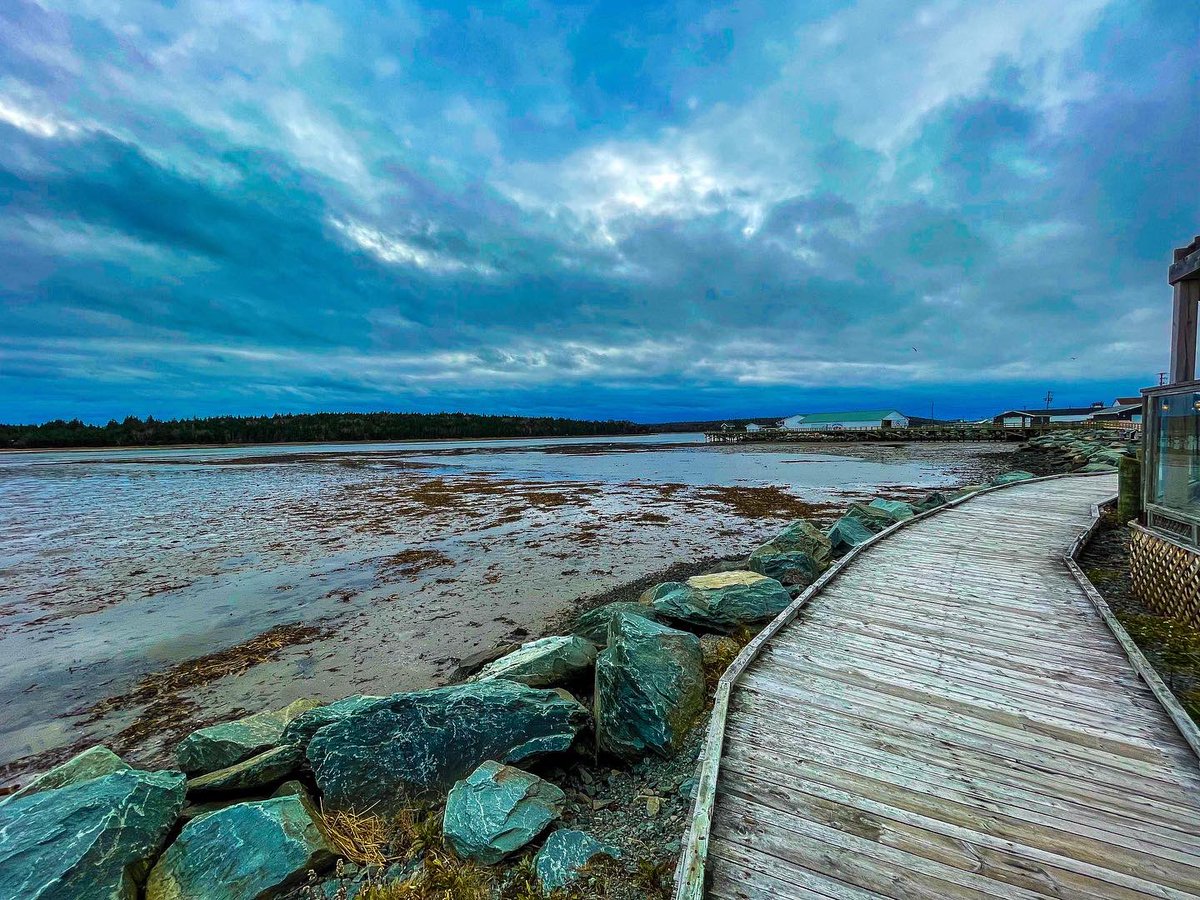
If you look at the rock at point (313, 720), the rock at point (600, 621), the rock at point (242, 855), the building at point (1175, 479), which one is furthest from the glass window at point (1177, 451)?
the rock at point (242, 855)

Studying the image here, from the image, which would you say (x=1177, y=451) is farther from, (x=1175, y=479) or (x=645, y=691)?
(x=645, y=691)

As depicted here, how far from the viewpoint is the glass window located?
5.69 metres

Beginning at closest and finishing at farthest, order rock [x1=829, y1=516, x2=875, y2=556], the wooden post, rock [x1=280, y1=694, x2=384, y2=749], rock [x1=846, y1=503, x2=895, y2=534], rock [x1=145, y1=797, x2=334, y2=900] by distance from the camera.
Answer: rock [x1=145, y1=797, x2=334, y2=900] < rock [x1=280, y1=694, x2=384, y2=749] < the wooden post < rock [x1=829, y1=516, x2=875, y2=556] < rock [x1=846, y1=503, x2=895, y2=534]

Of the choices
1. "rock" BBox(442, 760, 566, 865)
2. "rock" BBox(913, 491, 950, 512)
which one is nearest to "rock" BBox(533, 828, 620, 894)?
"rock" BBox(442, 760, 566, 865)

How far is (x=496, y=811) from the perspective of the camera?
3176 mm

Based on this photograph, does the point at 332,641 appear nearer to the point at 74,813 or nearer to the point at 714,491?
the point at 74,813

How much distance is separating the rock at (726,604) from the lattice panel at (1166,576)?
4.40 metres

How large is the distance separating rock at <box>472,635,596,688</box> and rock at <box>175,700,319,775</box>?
180 centimetres

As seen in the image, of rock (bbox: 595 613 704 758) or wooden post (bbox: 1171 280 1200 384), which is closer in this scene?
rock (bbox: 595 613 704 758)

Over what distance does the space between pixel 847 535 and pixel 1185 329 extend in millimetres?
5630

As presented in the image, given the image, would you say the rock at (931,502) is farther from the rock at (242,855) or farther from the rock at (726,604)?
the rock at (242,855)

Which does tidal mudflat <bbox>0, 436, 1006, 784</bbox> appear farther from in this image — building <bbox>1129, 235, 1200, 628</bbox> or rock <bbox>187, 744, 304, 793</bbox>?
building <bbox>1129, 235, 1200, 628</bbox>

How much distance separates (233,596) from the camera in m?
9.18

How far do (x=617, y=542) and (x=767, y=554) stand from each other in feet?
15.7
